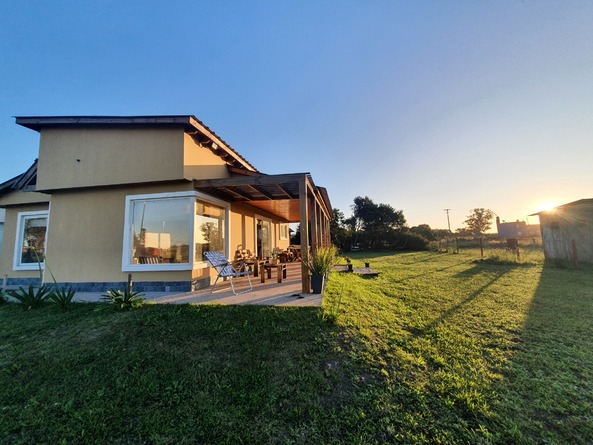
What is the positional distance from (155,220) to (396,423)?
693 cm

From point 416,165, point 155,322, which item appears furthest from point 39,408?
point 416,165

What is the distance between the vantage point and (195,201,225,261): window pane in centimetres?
692

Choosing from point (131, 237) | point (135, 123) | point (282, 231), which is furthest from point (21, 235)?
point (282, 231)

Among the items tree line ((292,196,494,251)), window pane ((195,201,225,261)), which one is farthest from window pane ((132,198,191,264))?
tree line ((292,196,494,251))

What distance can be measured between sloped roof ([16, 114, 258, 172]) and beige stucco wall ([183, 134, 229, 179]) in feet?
0.70

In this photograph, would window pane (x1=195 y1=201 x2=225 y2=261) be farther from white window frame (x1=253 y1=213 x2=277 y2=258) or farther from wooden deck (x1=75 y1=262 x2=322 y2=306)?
white window frame (x1=253 y1=213 x2=277 y2=258)

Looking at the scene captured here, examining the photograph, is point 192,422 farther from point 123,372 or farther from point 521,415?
point 521,415

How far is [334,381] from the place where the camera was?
2.85 m

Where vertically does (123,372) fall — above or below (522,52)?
below

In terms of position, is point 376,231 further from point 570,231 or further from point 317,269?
point 317,269

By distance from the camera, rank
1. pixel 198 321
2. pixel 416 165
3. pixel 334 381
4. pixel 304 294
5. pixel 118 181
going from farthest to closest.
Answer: pixel 416 165, pixel 118 181, pixel 304 294, pixel 198 321, pixel 334 381

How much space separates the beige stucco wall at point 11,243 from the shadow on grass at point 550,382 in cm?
1251

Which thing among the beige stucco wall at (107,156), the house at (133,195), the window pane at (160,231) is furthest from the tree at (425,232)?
the beige stucco wall at (107,156)

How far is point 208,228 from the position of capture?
294 inches
